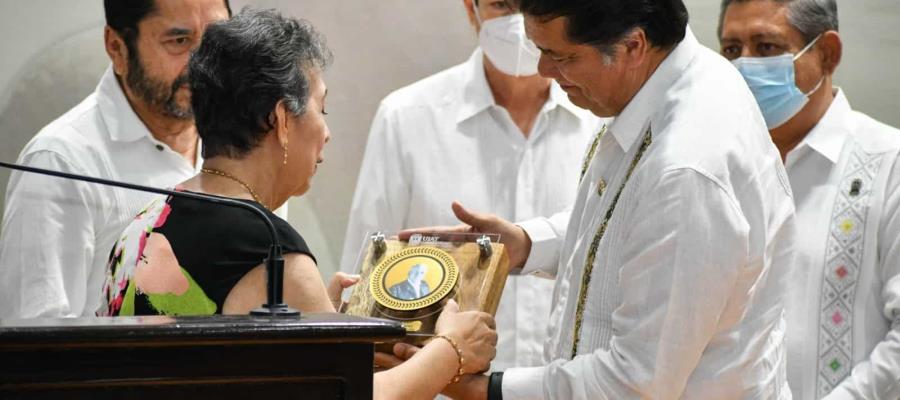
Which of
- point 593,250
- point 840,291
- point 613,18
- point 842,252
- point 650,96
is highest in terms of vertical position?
point 613,18

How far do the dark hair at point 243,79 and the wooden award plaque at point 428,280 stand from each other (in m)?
0.57

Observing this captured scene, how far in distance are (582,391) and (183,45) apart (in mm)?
1888

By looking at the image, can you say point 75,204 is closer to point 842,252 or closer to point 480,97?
point 480,97

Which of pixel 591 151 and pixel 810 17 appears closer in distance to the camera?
pixel 591 151

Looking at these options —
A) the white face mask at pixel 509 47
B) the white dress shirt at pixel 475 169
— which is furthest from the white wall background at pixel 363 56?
the white face mask at pixel 509 47

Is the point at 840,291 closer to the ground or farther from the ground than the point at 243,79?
closer to the ground

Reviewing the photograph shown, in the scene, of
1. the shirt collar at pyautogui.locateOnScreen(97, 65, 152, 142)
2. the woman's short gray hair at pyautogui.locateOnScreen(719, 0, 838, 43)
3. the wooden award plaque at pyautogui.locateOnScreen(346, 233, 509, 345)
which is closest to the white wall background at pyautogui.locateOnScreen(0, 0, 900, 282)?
the shirt collar at pyautogui.locateOnScreen(97, 65, 152, 142)

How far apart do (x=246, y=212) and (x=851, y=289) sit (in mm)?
1974

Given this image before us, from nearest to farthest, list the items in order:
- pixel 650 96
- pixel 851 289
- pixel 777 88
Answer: pixel 650 96 → pixel 851 289 → pixel 777 88

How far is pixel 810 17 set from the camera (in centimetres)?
412

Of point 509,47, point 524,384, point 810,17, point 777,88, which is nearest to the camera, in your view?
point 524,384

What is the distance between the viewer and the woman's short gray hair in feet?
13.5

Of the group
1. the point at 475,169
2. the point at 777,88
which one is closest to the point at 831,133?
the point at 777,88

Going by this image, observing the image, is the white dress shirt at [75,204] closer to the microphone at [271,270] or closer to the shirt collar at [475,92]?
the shirt collar at [475,92]
